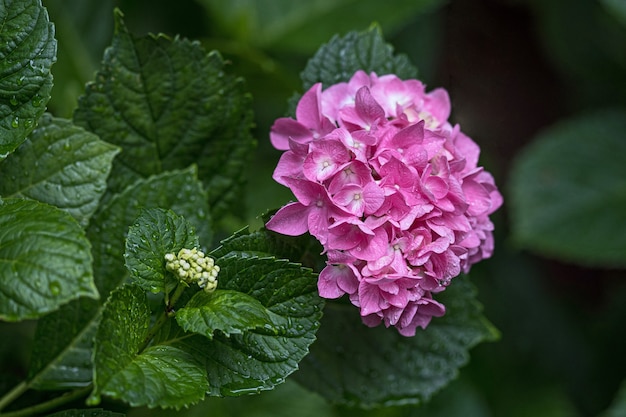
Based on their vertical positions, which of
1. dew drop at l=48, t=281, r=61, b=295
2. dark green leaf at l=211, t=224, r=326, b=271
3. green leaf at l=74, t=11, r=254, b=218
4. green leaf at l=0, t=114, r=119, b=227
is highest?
green leaf at l=74, t=11, r=254, b=218

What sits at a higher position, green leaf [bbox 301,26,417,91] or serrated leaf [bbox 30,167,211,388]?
green leaf [bbox 301,26,417,91]

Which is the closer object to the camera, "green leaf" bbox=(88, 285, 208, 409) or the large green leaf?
"green leaf" bbox=(88, 285, 208, 409)

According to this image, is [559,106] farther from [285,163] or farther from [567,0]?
[285,163]

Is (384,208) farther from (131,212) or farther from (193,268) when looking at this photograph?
(131,212)

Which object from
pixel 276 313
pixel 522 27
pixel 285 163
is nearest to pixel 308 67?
pixel 285 163

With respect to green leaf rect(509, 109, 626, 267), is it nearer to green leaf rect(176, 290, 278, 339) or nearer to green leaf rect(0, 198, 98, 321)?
green leaf rect(176, 290, 278, 339)

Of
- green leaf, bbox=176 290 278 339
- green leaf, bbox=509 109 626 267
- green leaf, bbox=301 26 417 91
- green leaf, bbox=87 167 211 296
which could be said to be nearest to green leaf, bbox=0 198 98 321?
green leaf, bbox=176 290 278 339

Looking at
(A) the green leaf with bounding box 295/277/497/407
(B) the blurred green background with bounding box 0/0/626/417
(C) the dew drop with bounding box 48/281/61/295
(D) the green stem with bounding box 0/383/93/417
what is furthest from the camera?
(B) the blurred green background with bounding box 0/0/626/417

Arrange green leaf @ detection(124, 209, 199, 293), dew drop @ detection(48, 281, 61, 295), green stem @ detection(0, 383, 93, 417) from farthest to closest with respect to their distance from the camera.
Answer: green stem @ detection(0, 383, 93, 417), green leaf @ detection(124, 209, 199, 293), dew drop @ detection(48, 281, 61, 295)
